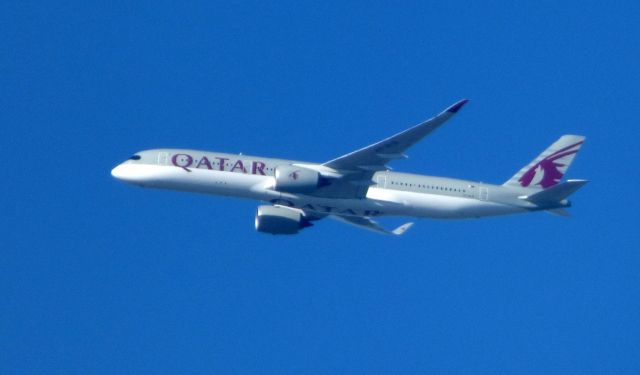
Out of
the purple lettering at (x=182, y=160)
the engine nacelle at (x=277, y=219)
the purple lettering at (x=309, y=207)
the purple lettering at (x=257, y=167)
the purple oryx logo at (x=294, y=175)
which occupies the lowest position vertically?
the engine nacelle at (x=277, y=219)

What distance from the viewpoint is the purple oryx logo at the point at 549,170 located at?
61438 mm

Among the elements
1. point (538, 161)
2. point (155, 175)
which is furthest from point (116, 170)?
point (538, 161)

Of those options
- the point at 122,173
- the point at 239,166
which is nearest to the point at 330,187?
the point at 239,166

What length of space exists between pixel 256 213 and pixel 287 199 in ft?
9.07

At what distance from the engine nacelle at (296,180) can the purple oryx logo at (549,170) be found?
Result: 42.1 ft

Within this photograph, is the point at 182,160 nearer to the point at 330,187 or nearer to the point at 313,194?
the point at 313,194

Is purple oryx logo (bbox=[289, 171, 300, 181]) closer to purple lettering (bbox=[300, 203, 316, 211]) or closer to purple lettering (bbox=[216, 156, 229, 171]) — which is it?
purple lettering (bbox=[300, 203, 316, 211])

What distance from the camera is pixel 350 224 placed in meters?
63.8

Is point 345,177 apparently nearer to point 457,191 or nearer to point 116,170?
point 457,191

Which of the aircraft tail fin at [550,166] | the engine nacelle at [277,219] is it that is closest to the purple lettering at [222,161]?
the engine nacelle at [277,219]

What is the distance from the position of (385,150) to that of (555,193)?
9515 millimetres

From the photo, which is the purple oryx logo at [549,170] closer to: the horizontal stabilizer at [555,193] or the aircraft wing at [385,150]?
the horizontal stabilizer at [555,193]

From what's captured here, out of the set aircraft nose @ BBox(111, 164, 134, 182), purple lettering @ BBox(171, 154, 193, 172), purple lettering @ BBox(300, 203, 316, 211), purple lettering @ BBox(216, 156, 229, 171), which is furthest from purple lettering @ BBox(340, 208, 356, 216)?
aircraft nose @ BBox(111, 164, 134, 182)

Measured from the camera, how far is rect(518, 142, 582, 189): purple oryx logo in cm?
6144
